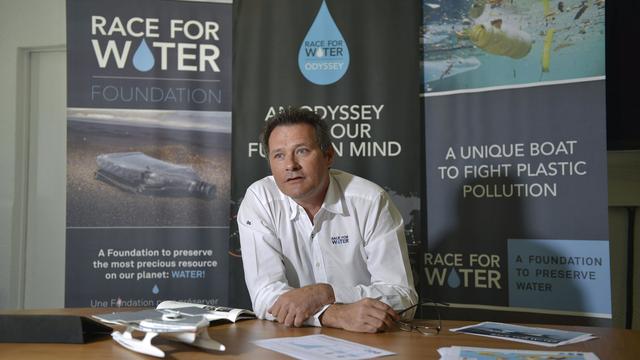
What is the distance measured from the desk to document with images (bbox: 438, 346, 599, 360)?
1.3 inches

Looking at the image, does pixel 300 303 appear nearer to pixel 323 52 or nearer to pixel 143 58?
pixel 323 52

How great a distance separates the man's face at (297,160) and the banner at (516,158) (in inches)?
43.6

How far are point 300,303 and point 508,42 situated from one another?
6.45ft

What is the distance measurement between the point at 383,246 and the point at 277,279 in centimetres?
39

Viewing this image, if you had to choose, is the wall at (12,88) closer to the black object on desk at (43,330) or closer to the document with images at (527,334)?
the black object on desk at (43,330)

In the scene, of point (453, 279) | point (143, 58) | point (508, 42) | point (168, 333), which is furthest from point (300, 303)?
point (143, 58)

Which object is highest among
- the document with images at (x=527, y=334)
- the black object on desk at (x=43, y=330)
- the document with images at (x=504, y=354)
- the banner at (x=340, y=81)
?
the banner at (x=340, y=81)

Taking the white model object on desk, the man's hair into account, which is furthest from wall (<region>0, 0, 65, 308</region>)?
the white model object on desk

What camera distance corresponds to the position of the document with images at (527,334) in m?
1.41

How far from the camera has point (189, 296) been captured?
3.22 m

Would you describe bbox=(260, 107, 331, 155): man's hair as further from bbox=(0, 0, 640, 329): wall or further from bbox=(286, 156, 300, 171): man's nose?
bbox=(0, 0, 640, 329): wall

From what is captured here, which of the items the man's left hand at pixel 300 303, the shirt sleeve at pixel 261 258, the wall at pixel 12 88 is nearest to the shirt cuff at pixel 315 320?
the man's left hand at pixel 300 303

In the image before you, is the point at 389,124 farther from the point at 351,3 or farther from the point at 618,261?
the point at 618,261

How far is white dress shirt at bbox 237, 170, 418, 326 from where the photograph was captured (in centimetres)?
204
